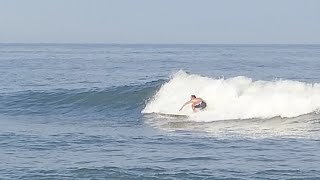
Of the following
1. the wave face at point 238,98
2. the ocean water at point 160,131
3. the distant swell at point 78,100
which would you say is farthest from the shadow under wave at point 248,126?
the distant swell at point 78,100

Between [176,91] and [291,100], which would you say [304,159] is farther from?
[176,91]

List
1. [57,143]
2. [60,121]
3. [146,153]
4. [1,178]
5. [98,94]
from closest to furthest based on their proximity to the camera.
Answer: [1,178] < [146,153] < [57,143] < [60,121] < [98,94]

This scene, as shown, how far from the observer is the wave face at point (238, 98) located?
24.3 meters

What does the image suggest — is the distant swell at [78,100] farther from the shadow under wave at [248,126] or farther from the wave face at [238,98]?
the shadow under wave at [248,126]

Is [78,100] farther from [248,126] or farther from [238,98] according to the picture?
[248,126]

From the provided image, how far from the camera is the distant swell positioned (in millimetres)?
27469

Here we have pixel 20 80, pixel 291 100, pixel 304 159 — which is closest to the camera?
pixel 304 159

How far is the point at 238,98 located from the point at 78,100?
7.58m

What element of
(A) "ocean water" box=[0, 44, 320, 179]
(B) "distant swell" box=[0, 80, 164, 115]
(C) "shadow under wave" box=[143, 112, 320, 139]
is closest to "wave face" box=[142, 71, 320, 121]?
(A) "ocean water" box=[0, 44, 320, 179]

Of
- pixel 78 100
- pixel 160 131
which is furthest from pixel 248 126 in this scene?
pixel 78 100

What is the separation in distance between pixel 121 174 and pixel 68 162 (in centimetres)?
179

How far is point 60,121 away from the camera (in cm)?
2359

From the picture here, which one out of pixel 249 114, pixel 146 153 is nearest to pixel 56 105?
pixel 249 114

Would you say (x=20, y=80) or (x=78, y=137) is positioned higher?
(x=20, y=80)
